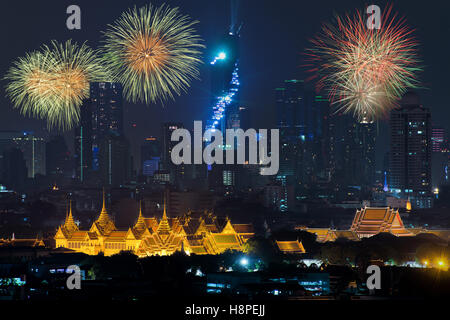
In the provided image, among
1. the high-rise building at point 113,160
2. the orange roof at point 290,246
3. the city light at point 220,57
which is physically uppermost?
the city light at point 220,57

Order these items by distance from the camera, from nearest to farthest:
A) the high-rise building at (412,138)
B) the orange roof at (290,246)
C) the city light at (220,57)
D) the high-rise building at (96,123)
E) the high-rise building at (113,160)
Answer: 1. the orange roof at (290,246)
2. the city light at (220,57)
3. the high-rise building at (96,123)
4. the high-rise building at (113,160)
5. the high-rise building at (412,138)

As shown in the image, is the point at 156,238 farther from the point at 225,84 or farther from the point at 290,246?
the point at 225,84

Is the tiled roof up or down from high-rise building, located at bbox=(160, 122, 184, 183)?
down

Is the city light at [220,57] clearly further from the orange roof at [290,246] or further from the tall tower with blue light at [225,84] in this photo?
the orange roof at [290,246]

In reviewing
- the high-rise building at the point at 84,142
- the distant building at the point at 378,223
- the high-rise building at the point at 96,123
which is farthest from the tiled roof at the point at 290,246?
the high-rise building at the point at 84,142

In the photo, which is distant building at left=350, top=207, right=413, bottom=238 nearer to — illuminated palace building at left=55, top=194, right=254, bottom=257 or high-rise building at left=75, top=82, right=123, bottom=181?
illuminated palace building at left=55, top=194, right=254, bottom=257

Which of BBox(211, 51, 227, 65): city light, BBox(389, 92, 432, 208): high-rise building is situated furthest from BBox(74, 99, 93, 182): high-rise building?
BBox(389, 92, 432, 208): high-rise building

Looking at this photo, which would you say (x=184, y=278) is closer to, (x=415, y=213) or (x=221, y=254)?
(x=221, y=254)
